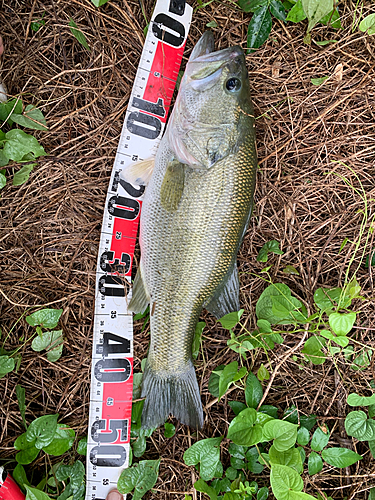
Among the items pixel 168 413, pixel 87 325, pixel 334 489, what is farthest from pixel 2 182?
pixel 334 489

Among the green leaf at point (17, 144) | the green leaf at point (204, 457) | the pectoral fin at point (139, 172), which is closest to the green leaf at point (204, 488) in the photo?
the green leaf at point (204, 457)

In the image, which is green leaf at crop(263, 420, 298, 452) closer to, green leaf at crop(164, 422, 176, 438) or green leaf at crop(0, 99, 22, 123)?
green leaf at crop(164, 422, 176, 438)

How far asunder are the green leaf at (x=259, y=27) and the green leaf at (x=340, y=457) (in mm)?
2988

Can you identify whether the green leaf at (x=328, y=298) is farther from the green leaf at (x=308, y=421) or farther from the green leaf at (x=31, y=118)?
the green leaf at (x=31, y=118)

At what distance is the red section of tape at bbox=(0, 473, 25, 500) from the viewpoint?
2.44 meters

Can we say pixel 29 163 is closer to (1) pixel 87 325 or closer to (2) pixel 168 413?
(1) pixel 87 325

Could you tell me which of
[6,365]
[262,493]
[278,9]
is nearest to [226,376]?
[262,493]

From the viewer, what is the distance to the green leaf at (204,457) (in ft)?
8.29

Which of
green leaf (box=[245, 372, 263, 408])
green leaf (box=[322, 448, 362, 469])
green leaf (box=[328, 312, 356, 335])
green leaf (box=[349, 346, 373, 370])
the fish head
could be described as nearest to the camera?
green leaf (box=[328, 312, 356, 335])

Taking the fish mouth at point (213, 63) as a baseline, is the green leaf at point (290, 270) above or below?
below

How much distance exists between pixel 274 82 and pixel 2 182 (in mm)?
2199

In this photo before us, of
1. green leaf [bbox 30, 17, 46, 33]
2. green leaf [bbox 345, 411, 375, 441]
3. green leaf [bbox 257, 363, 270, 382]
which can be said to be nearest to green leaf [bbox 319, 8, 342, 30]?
green leaf [bbox 30, 17, 46, 33]

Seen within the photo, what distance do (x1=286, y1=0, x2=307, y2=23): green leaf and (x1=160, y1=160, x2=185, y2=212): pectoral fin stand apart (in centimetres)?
138

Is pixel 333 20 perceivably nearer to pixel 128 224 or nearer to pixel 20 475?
pixel 128 224
